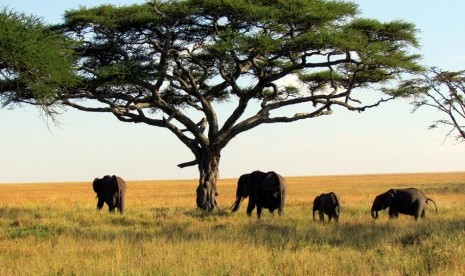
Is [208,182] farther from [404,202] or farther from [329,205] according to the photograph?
[404,202]

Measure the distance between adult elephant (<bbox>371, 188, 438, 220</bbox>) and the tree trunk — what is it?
742 cm

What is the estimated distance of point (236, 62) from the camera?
76.8ft

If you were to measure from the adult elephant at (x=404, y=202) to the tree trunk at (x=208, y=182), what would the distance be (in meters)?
7.42

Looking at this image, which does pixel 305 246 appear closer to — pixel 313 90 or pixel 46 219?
pixel 46 219

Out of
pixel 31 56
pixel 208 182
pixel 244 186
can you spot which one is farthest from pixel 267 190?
pixel 31 56

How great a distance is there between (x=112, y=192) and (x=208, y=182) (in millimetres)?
3799

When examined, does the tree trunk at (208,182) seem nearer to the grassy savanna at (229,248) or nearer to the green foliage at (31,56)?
the grassy savanna at (229,248)

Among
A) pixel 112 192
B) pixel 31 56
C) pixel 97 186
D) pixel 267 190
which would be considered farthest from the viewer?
pixel 97 186

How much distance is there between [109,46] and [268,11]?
6822mm

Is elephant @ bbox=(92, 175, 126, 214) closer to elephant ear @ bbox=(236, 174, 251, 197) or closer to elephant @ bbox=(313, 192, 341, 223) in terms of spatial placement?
elephant ear @ bbox=(236, 174, 251, 197)

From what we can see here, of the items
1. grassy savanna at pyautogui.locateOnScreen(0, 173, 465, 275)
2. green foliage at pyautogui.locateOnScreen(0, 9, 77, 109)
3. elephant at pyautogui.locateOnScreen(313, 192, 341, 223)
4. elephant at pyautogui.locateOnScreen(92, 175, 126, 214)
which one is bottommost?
grassy savanna at pyautogui.locateOnScreen(0, 173, 465, 275)

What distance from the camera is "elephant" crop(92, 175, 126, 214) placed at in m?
23.4

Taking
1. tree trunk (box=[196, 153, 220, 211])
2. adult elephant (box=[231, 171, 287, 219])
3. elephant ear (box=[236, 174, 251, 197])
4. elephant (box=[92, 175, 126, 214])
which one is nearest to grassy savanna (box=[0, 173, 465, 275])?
adult elephant (box=[231, 171, 287, 219])

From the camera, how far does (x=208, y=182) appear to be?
82.2 ft
